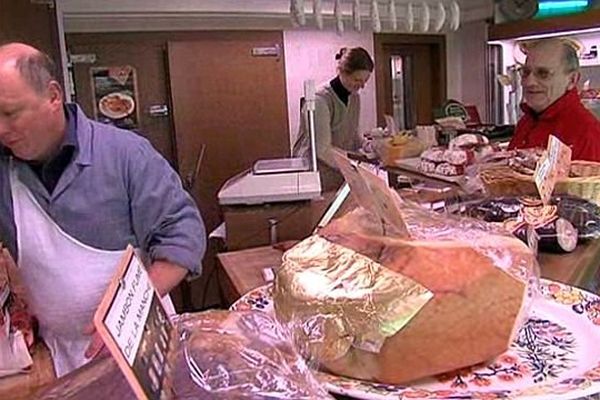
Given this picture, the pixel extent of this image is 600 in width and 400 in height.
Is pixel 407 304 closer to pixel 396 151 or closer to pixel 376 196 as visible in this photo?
pixel 376 196

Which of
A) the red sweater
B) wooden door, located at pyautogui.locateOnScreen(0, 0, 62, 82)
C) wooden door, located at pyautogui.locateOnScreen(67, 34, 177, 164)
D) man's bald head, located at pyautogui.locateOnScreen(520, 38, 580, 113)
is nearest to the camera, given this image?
the red sweater

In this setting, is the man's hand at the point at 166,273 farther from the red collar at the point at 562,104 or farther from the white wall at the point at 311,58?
the white wall at the point at 311,58

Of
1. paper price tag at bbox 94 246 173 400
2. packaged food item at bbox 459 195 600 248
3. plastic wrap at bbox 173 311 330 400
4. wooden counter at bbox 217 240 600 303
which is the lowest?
wooden counter at bbox 217 240 600 303

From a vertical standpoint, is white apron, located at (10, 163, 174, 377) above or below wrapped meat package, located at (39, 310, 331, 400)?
below

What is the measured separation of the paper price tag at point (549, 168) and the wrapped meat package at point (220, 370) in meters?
0.68

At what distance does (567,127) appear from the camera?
2.11 meters

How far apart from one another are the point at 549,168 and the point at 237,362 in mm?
805

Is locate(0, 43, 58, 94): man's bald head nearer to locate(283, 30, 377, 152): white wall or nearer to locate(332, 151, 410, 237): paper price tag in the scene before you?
locate(332, 151, 410, 237): paper price tag

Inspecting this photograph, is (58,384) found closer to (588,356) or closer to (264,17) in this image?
(588,356)

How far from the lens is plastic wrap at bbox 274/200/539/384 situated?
2.03 feet

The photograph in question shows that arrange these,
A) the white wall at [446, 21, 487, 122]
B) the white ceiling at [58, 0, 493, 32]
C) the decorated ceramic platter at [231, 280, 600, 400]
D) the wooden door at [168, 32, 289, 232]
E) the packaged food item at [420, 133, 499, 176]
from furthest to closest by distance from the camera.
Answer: the white wall at [446, 21, 487, 122] → the wooden door at [168, 32, 289, 232] → the white ceiling at [58, 0, 493, 32] → the packaged food item at [420, 133, 499, 176] → the decorated ceramic platter at [231, 280, 600, 400]

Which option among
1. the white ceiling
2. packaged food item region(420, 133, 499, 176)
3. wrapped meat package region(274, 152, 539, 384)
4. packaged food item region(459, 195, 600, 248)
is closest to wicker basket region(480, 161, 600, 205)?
packaged food item region(459, 195, 600, 248)

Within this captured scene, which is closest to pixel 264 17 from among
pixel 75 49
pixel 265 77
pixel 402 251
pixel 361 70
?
pixel 265 77

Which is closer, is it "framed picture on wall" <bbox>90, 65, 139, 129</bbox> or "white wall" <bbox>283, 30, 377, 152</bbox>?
"framed picture on wall" <bbox>90, 65, 139, 129</bbox>
